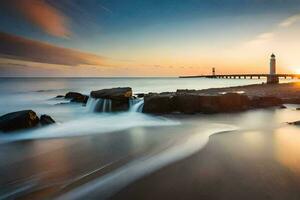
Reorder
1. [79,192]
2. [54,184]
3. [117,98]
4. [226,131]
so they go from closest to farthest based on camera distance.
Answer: [79,192] < [54,184] < [226,131] < [117,98]

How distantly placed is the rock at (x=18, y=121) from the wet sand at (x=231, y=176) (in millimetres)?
8219

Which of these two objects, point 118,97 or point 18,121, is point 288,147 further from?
point 118,97

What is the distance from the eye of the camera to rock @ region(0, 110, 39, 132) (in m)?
11.3

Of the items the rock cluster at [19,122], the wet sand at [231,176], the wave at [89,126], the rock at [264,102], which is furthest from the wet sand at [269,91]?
the rock cluster at [19,122]

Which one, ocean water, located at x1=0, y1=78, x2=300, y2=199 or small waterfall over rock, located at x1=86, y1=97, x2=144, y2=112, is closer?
ocean water, located at x1=0, y1=78, x2=300, y2=199

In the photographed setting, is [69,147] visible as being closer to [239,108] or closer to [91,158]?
[91,158]

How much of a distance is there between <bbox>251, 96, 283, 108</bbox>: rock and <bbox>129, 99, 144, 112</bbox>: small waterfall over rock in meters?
7.24

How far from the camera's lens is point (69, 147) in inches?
343

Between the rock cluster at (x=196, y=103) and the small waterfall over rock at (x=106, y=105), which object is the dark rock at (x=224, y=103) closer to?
the rock cluster at (x=196, y=103)

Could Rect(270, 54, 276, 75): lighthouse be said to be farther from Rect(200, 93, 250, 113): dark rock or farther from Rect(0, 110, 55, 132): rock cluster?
Rect(0, 110, 55, 132): rock cluster

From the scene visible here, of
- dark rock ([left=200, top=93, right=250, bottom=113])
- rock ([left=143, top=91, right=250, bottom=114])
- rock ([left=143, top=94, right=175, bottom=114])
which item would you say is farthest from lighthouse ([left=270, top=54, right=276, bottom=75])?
rock ([left=143, top=94, right=175, bottom=114])

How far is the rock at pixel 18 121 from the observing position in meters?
11.3

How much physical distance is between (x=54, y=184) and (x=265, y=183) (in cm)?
412

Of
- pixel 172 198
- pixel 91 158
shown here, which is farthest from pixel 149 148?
pixel 172 198
